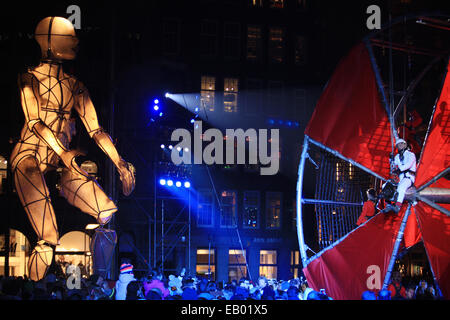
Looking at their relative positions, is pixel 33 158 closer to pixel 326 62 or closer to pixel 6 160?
pixel 6 160

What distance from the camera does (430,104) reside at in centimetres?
2756

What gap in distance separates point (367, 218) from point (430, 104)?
17.3 meters

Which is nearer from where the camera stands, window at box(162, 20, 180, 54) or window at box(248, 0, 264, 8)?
window at box(162, 20, 180, 54)

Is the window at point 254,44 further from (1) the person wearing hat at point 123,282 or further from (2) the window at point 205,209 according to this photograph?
(1) the person wearing hat at point 123,282

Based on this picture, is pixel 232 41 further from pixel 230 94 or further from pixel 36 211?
pixel 36 211

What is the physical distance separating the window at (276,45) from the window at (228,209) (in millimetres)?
6984

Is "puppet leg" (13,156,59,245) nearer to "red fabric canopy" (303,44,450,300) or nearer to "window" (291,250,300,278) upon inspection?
"red fabric canopy" (303,44,450,300)

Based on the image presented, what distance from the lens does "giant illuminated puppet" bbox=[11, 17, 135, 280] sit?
12.4 meters

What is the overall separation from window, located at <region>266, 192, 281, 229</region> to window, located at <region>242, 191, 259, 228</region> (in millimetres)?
545

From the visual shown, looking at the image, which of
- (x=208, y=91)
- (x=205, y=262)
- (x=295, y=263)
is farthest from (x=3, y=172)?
(x=295, y=263)

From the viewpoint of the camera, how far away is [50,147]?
12.5m

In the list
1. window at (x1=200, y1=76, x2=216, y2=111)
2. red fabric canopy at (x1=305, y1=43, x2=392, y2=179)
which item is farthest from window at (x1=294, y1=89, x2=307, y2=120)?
red fabric canopy at (x1=305, y1=43, x2=392, y2=179)

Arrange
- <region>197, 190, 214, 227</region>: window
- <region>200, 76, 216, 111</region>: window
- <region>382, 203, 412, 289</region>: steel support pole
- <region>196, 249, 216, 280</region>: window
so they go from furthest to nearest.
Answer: <region>200, 76, 216, 111</region>: window → <region>197, 190, 214, 227</region>: window → <region>196, 249, 216, 280</region>: window → <region>382, 203, 412, 289</region>: steel support pole
